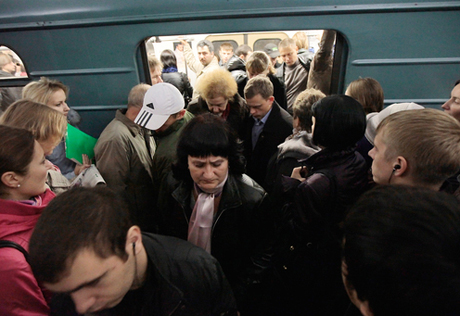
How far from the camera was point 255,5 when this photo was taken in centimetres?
300

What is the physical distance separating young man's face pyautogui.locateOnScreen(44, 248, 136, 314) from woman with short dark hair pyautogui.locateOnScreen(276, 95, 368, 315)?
105 cm

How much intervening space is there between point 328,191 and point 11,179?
1.59 meters

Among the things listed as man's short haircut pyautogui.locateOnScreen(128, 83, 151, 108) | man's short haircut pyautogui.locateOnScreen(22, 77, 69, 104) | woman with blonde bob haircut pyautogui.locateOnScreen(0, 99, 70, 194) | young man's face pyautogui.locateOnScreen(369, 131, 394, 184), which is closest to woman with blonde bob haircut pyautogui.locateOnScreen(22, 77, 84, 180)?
man's short haircut pyautogui.locateOnScreen(22, 77, 69, 104)

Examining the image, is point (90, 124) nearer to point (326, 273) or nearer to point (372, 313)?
point (326, 273)

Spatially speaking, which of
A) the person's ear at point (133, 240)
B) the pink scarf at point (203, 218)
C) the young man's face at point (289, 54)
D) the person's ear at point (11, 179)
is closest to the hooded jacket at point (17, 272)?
the person's ear at point (11, 179)

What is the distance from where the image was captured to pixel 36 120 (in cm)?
176

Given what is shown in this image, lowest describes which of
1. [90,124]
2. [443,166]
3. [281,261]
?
[281,261]

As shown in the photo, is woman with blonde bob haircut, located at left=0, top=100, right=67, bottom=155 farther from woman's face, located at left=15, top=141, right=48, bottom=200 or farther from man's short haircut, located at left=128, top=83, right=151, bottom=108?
man's short haircut, located at left=128, top=83, right=151, bottom=108

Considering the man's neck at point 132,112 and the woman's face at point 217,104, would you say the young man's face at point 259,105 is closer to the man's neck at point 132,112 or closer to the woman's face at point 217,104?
the woman's face at point 217,104

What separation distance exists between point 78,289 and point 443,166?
148 centimetres

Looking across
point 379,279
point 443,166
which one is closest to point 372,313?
point 379,279

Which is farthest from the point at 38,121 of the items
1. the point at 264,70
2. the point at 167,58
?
the point at 167,58

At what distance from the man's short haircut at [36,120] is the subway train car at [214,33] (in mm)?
1744

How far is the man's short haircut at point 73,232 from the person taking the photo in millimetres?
809
